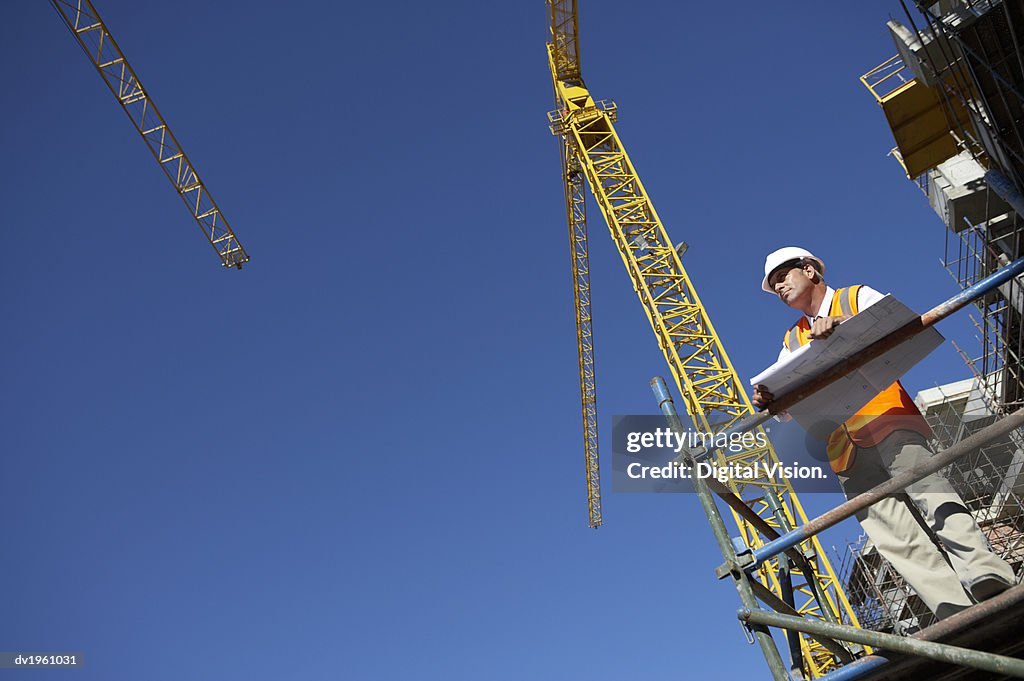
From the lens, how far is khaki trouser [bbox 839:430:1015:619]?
296cm

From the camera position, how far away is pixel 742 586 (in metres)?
3.27

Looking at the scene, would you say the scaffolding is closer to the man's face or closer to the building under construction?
the building under construction

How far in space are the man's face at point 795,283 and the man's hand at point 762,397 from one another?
57 cm

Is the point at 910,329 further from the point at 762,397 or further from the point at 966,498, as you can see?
the point at 966,498

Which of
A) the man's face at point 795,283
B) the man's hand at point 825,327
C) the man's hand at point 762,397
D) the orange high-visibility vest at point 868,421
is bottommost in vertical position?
the orange high-visibility vest at point 868,421

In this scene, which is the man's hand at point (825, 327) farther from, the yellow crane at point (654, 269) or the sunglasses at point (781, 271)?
the yellow crane at point (654, 269)

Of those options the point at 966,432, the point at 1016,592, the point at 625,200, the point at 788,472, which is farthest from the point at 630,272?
the point at 1016,592

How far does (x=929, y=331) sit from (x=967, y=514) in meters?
0.71

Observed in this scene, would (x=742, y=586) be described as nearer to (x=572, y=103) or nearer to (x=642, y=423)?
(x=642, y=423)

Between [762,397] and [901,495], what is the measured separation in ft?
2.16

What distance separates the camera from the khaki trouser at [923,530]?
116 inches

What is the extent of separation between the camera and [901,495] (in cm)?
327

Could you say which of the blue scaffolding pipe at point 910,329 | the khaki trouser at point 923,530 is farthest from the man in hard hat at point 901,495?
the blue scaffolding pipe at point 910,329


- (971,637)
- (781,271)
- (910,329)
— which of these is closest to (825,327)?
(910,329)
